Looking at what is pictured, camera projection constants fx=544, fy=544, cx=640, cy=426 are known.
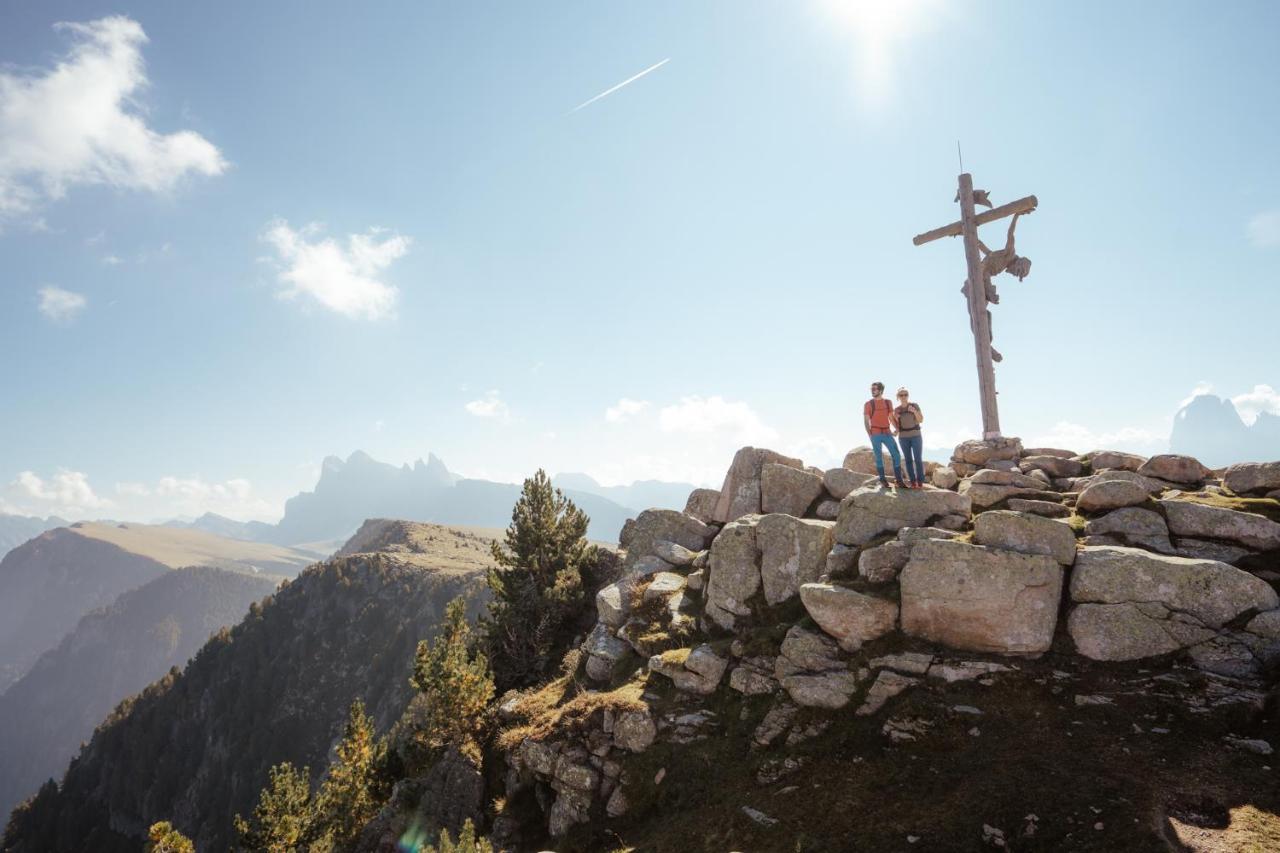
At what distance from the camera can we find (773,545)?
17688 mm

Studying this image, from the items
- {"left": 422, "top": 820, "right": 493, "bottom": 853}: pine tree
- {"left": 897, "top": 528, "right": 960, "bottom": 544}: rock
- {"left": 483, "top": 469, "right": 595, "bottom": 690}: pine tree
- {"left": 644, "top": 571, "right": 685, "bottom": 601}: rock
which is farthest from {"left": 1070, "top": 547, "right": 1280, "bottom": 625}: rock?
{"left": 483, "top": 469, "right": 595, "bottom": 690}: pine tree

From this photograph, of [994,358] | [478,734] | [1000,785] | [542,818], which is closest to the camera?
[1000,785]

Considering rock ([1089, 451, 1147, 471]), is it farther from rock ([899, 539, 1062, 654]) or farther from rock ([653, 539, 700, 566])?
rock ([653, 539, 700, 566])

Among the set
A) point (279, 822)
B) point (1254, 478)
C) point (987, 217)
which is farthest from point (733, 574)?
point (279, 822)

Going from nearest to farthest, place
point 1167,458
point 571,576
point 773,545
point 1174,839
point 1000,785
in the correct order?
point 1174,839 < point 1000,785 < point 1167,458 < point 773,545 < point 571,576

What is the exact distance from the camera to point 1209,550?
41.7ft

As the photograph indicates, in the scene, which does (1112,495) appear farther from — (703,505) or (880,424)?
(703,505)

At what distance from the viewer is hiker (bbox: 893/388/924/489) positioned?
17.3 m

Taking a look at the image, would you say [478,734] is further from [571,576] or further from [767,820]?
[767,820]

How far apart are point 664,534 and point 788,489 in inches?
252

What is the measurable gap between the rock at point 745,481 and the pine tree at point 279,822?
26.0 metres

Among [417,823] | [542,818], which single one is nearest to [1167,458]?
[542,818]

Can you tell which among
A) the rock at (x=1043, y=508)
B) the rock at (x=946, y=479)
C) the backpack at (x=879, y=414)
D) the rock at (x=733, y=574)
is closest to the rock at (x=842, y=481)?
the rock at (x=946, y=479)

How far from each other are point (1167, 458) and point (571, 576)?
2355 cm
